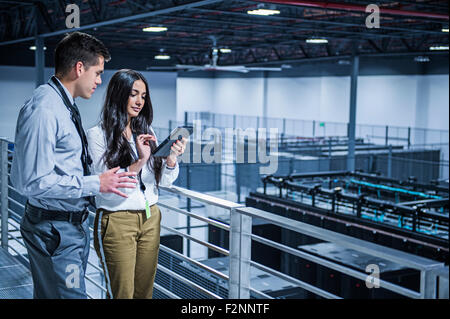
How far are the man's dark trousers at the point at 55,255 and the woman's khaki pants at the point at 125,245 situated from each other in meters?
0.17

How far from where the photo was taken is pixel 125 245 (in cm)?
224

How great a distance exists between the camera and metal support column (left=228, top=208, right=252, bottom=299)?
231 centimetres

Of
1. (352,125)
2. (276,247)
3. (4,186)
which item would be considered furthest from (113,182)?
(352,125)

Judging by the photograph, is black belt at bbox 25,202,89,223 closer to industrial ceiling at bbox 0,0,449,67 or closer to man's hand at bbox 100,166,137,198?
man's hand at bbox 100,166,137,198

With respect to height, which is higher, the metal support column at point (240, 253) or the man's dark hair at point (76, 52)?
the man's dark hair at point (76, 52)

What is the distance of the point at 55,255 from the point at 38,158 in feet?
1.27

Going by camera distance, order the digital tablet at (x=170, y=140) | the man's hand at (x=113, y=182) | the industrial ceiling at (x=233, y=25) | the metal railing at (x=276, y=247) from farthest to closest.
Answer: the industrial ceiling at (x=233, y=25), the digital tablet at (x=170, y=140), the man's hand at (x=113, y=182), the metal railing at (x=276, y=247)

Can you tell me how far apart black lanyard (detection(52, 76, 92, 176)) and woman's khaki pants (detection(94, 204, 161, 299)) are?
25 centimetres

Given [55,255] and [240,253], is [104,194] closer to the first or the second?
[55,255]

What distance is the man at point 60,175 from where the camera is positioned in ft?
6.16

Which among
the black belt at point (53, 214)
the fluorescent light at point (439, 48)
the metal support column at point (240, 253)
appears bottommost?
the metal support column at point (240, 253)

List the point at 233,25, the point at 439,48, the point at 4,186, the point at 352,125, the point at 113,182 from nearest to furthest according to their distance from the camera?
the point at 113,182, the point at 4,186, the point at 352,125, the point at 233,25, the point at 439,48

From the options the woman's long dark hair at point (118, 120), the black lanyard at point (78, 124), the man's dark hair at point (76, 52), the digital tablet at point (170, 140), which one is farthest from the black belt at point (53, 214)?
the man's dark hair at point (76, 52)

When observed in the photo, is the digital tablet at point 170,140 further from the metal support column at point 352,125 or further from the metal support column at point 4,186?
the metal support column at point 352,125
